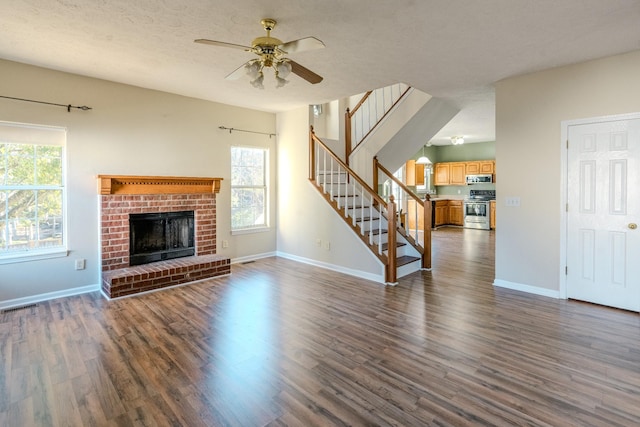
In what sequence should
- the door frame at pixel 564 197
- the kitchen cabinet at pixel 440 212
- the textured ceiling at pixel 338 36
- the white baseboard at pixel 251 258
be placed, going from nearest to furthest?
the textured ceiling at pixel 338 36
the door frame at pixel 564 197
the white baseboard at pixel 251 258
the kitchen cabinet at pixel 440 212

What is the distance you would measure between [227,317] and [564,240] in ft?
12.6

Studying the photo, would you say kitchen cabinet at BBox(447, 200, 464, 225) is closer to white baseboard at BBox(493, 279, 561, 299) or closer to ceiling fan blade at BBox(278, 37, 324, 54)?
white baseboard at BBox(493, 279, 561, 299)

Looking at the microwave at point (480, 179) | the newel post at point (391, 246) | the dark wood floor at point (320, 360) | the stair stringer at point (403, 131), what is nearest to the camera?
the dark wood floor at point (320, 360)

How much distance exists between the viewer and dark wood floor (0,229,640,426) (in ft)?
6.43

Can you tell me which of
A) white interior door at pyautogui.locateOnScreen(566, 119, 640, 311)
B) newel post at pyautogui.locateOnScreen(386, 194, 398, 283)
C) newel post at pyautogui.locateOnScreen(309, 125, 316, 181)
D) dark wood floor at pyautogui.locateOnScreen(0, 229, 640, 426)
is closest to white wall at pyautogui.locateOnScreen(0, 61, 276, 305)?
dark wood floor at pyautogui.locateOnScreen(0, 229, 640, 426)

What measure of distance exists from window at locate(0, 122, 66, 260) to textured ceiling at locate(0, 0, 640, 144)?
83 centimetres

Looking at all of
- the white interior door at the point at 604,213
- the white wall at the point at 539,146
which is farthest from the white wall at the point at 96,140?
the white interior door at the point at 604,213

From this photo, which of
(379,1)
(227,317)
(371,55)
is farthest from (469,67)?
(227,317)

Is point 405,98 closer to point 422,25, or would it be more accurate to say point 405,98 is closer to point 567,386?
point 422,25

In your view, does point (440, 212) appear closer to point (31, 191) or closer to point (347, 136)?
point (347, 136)

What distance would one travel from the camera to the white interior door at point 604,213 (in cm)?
342

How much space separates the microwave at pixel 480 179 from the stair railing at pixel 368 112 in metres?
5.64

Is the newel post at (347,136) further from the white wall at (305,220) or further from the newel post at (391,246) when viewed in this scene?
the newel post at (391,246)

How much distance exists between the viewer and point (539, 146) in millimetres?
3941
